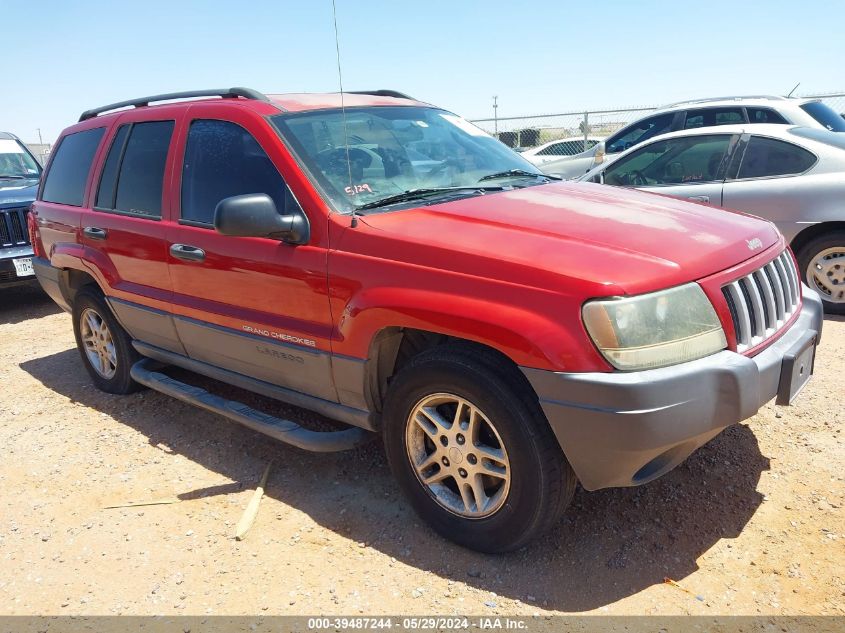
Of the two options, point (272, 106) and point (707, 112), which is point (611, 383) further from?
point (707, 112)

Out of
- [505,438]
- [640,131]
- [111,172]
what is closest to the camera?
[505,438]

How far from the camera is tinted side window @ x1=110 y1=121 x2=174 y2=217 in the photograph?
4.11m

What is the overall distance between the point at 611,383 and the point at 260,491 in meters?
2.01

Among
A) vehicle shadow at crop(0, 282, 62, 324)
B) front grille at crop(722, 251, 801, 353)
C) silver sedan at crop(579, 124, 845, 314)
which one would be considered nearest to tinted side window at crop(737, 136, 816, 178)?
silver sedan at crop(579, 124, 845, 314)

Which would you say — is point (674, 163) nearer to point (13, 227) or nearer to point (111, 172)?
point (111, 172)

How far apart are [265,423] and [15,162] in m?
8.09

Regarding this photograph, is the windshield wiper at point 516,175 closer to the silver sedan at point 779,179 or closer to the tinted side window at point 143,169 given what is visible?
the tinted side window at point 143,169

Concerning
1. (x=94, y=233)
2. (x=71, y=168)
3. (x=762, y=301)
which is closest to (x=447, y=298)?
(x=762, y=301)

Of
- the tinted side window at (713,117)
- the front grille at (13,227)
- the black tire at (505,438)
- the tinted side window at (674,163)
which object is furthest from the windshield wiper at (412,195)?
the front grille at (13,227)

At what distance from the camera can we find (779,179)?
596cm

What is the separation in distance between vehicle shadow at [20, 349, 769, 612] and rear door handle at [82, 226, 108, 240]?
1361 millimetres

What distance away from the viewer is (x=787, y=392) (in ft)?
9.03

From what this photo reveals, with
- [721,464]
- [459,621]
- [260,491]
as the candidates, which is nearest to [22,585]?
[260,491]

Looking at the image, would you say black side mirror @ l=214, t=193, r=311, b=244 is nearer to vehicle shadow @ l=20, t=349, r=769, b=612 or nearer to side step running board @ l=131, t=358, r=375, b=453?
side step running board @ l=131, t=358, r=375, b=453
